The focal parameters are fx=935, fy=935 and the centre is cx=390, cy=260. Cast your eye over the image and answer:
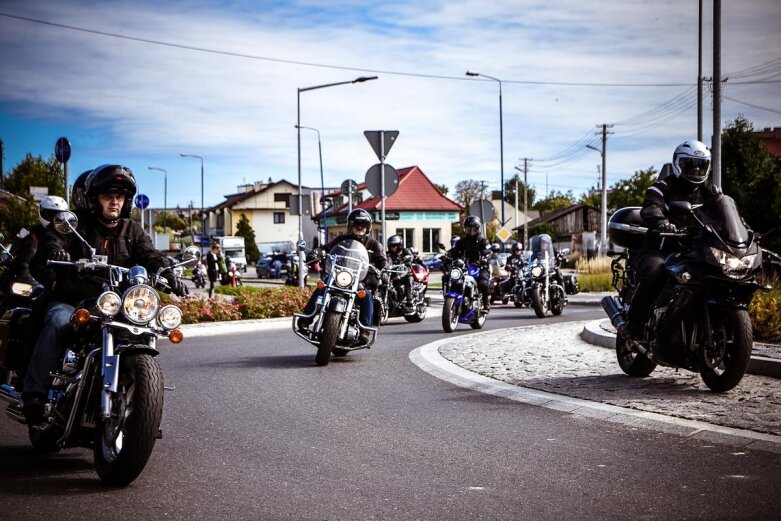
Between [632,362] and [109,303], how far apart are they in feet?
17.7

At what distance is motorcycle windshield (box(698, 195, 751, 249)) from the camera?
23.6 ft

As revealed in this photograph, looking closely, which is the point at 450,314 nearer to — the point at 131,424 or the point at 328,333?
the point at 328,333

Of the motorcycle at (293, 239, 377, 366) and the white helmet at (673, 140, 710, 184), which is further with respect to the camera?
the motorcycle at (293, 239, 377, 366)

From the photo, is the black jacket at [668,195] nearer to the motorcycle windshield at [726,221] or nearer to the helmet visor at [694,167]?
the helmet visor at [694,167]

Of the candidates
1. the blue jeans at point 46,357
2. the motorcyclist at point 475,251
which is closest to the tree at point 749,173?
the motorcyclist at point 475,251

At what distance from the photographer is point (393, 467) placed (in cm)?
538

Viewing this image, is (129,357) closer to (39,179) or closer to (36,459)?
(36,459)

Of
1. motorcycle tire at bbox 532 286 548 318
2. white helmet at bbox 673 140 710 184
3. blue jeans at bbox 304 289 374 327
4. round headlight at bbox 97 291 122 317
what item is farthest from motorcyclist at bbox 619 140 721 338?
motorcycle tire at bbox 532 286 548 318

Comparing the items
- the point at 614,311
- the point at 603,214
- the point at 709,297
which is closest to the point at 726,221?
the point at 709,297

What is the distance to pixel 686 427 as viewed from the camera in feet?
20.8

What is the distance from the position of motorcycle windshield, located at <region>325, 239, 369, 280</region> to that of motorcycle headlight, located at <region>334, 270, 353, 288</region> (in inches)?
7.3

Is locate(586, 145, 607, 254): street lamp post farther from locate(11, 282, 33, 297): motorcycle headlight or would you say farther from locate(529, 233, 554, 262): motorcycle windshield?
locate(11, 282, 33, 297): motorcycle headlight

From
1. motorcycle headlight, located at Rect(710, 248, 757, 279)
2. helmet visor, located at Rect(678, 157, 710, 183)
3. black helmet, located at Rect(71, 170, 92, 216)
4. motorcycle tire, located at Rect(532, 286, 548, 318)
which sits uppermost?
helmet visor, located at Rect(678, 157, 710, 183)

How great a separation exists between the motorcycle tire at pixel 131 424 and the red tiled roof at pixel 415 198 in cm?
7091
